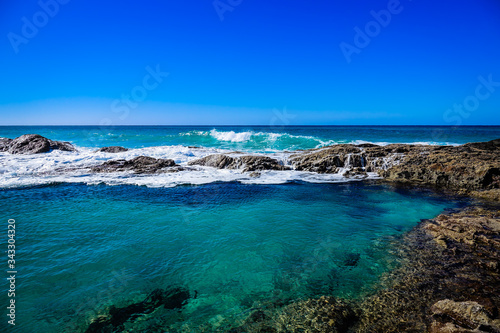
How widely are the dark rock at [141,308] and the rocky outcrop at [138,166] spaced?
10346mm

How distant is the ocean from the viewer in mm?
3877

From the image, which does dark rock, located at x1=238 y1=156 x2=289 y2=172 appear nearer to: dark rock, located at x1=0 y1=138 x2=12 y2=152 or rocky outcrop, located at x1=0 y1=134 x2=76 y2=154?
rocky outcrop, located at x1=0 y1=134 x2=76 y2=154

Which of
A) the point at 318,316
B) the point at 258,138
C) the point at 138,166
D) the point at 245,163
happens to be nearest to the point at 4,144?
the point at 138,166

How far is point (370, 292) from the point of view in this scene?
4.07m

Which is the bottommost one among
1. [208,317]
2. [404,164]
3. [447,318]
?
[208,317]

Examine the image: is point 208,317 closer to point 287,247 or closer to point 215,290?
point 215,290

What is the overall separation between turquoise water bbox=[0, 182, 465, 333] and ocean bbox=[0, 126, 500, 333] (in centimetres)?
3

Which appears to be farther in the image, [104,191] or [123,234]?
[104,191]

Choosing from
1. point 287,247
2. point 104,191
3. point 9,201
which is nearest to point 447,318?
point 287,247

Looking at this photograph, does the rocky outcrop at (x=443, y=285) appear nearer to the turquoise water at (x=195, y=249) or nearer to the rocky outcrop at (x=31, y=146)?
the turquoise water at (x=195, y=249)

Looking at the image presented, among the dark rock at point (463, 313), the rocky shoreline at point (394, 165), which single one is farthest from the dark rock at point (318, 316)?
the rocky shoreline at point (394, 165)

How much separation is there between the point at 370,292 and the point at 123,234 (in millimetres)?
5434

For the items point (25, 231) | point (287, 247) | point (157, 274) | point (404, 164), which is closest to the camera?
point (157, 274)

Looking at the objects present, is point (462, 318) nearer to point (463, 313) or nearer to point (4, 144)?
point (463, 313)
